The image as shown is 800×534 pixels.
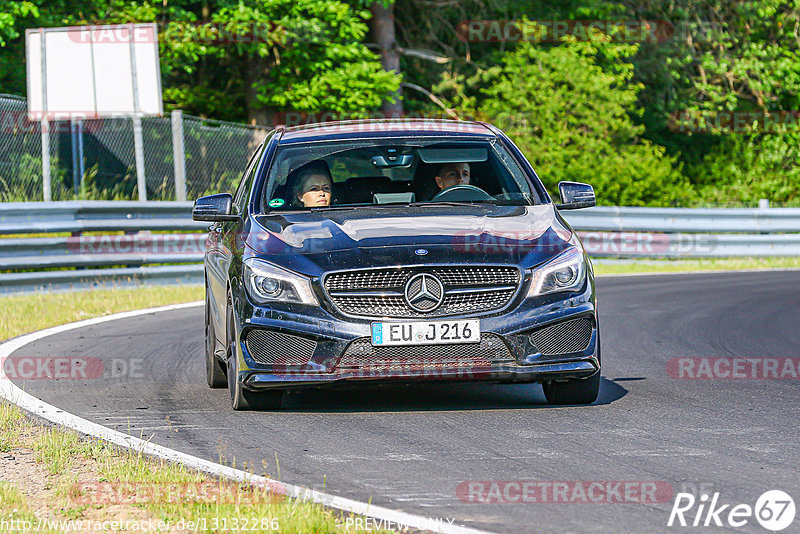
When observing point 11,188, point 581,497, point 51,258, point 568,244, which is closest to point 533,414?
point 568,244

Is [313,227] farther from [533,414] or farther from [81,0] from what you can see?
[81,0]

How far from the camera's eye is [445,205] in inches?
324

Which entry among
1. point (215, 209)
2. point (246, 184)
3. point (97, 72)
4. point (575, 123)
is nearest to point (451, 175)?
point (246, 184)

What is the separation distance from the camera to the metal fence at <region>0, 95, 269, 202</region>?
18516mm

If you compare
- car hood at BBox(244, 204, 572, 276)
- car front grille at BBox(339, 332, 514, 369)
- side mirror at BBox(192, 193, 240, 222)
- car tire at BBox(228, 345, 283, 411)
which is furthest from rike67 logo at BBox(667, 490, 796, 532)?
side mirror at BBox(192, 193, 240, 222)

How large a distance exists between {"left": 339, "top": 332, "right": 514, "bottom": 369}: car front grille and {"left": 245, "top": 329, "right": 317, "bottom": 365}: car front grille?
7.7 inches

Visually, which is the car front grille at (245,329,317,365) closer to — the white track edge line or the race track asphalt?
the race track asphalt

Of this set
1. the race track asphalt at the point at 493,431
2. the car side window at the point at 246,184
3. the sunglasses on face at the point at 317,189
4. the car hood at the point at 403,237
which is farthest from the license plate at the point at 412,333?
the car side window at the point at 246,184

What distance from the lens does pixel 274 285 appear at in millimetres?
7305

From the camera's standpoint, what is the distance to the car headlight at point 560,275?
7.31 meters

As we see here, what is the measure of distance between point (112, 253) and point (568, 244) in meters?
10.2

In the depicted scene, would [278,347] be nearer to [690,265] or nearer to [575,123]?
[690,265]

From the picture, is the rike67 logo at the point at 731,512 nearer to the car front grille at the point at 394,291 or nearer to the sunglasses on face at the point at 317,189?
the car front grille at the point at 394,291

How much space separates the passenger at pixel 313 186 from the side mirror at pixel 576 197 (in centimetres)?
136
